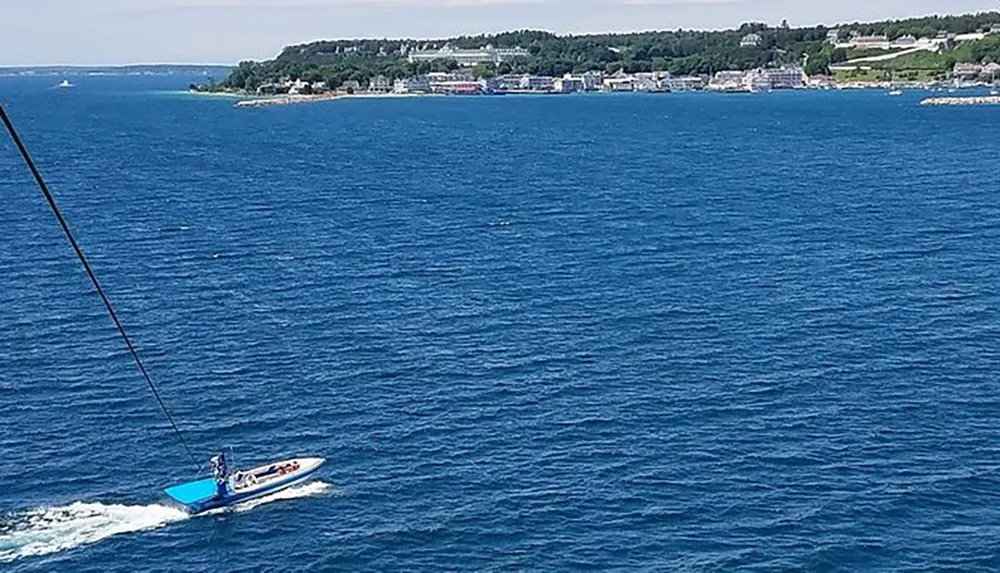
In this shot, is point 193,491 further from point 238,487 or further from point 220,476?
point 238,487

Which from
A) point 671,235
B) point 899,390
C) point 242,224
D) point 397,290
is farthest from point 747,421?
point 242,224

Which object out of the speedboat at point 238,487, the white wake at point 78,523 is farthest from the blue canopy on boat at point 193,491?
the white wake at point 78,523

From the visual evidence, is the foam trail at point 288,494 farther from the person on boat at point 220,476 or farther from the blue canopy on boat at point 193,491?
the blue canopy on boat at point 193,491

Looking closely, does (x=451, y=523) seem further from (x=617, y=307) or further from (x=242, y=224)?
(x=242, y=224)

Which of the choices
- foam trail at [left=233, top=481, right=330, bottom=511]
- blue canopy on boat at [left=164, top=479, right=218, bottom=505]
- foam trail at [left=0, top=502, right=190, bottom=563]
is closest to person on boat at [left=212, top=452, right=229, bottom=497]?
blue canopy on boat at [left=164, top=479, right=218, bottom=505]

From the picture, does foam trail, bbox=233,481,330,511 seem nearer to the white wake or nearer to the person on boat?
the white wake

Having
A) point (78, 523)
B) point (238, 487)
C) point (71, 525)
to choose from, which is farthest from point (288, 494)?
point (71, 525)
